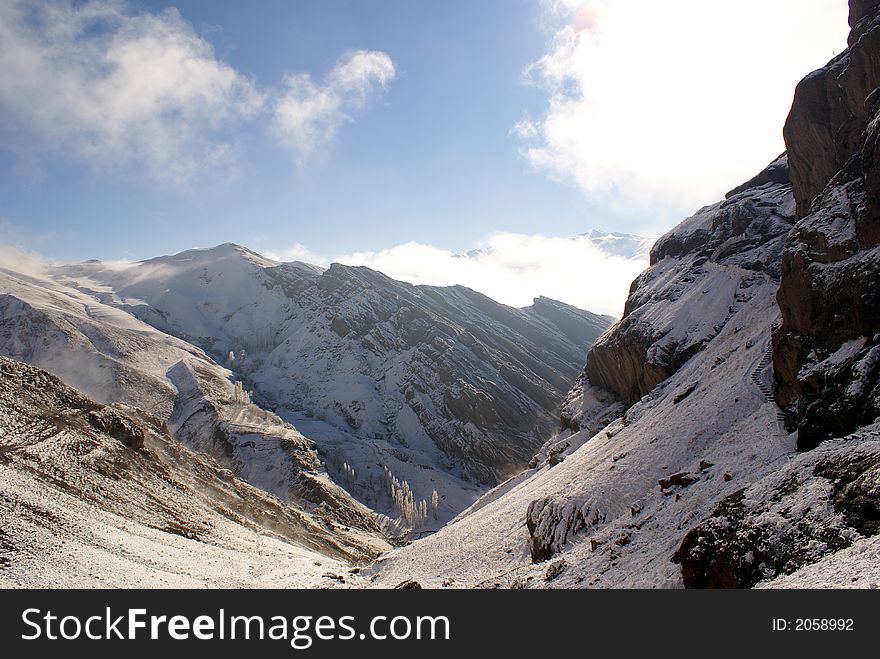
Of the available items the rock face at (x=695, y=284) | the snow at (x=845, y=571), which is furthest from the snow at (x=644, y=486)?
the snow at (x=845, y=571)

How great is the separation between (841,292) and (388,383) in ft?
439

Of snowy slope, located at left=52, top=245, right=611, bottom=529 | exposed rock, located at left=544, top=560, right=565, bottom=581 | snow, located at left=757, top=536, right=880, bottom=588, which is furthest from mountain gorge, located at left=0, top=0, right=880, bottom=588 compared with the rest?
snowy slope, located at left=52, top=245, right=611, bottom=529

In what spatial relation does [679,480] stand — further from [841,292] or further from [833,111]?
[833,111]

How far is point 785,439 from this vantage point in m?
23.9

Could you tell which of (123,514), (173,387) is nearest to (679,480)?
(123,514)

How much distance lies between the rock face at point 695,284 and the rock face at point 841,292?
17713 mm

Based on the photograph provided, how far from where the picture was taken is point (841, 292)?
2528cm

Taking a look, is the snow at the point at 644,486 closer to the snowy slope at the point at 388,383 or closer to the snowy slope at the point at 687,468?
the snowy slope at the point at 687,468

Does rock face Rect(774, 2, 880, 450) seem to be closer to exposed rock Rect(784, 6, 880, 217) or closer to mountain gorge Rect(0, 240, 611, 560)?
exposed rock Rect(784, 6, 880, 217)
